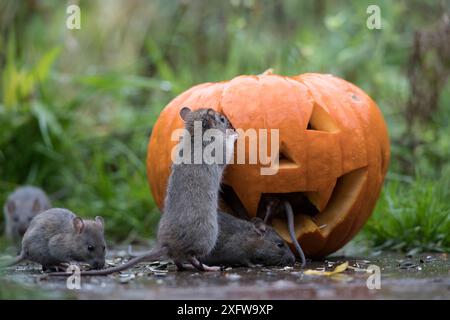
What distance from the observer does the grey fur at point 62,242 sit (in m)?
5.39

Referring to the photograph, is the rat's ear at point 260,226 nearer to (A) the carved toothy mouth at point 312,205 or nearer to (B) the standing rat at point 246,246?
(B) the standing rat at point 246,246

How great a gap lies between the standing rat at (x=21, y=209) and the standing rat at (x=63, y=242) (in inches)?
76.4

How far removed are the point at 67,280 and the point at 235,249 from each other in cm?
123

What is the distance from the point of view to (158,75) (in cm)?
1043

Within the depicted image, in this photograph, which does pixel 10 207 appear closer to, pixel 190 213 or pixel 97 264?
pixel 97 264

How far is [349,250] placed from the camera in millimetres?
6797

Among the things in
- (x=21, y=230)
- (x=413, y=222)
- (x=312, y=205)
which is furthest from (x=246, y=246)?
(x=21, y=230)

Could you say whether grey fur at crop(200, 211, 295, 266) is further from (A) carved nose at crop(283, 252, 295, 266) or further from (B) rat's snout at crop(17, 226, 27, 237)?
(B) rat's snout at crop(17, 226, 27, 237)

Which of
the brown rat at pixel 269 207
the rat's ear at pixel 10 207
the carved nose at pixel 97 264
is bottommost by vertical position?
the carved nose at pixel 97 264

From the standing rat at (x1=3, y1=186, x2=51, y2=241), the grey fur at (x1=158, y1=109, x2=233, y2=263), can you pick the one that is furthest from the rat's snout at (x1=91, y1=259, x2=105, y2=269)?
the standing rat at (x1=3, y1=186, x2=51, y2=241)

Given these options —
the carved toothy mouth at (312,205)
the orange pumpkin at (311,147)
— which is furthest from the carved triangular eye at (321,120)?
the carved toothy mouth at (312,205)

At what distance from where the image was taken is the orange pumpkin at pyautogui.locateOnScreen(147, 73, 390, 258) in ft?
17.7

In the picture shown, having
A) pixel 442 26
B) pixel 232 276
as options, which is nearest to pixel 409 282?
pixel 232 276

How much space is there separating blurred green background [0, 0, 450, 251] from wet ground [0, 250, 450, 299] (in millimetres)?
1485
